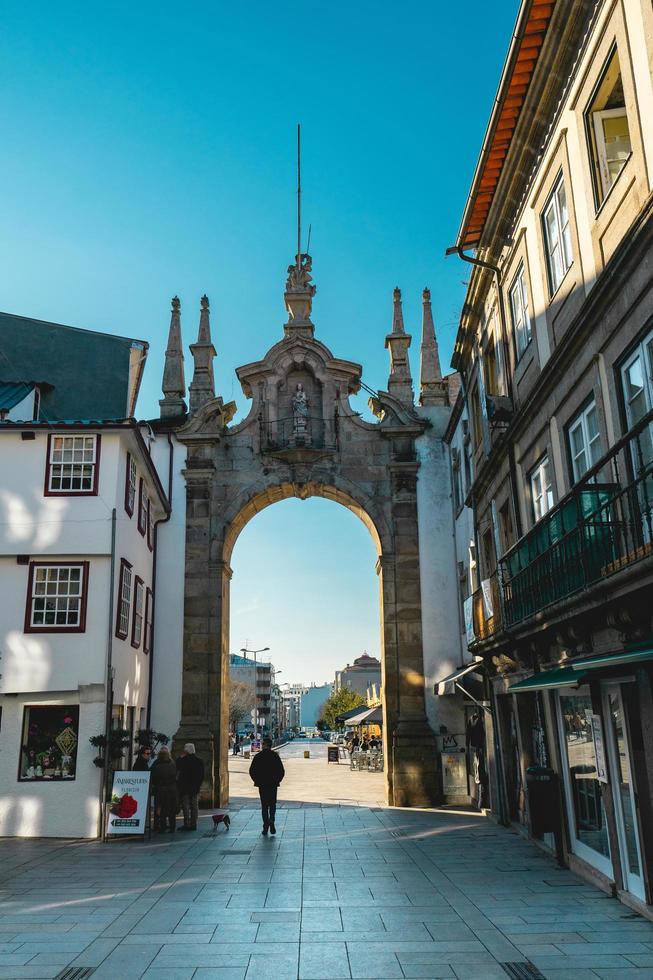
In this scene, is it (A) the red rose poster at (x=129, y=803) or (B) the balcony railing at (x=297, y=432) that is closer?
(A) the red rose poster at (x=129, y=803)

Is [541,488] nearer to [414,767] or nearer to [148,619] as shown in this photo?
[414,767]

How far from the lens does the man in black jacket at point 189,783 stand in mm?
16156

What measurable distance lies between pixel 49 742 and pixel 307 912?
8.71 metres

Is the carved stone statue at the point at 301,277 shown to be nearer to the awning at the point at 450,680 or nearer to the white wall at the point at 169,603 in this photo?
the white wall at the point at 169,603

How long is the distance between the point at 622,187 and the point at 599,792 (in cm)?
697

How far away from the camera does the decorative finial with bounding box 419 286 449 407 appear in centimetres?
2400

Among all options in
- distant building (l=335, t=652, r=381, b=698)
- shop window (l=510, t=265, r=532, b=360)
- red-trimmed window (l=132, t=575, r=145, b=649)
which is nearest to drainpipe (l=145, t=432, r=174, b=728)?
red-trimmed window (l=132, t=575, r=145, b=649)

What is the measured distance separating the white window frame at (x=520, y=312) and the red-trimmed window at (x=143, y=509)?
397 inches

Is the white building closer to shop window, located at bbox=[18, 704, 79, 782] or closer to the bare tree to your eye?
shop window, located at bbox=[18, 704, 79, 782]

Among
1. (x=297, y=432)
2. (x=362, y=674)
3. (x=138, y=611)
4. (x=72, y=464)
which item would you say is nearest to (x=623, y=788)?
(x=72, y=464)

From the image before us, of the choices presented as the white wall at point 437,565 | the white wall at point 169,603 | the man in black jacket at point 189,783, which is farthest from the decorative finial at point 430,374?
the man in black jacket at point 189,783

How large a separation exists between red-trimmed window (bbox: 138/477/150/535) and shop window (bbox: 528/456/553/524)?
10234mm

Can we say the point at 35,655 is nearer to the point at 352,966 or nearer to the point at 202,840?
the point at 202,840

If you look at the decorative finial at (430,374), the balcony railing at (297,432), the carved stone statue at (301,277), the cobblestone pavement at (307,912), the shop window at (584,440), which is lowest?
the cobblestone pavement at (307,912)
